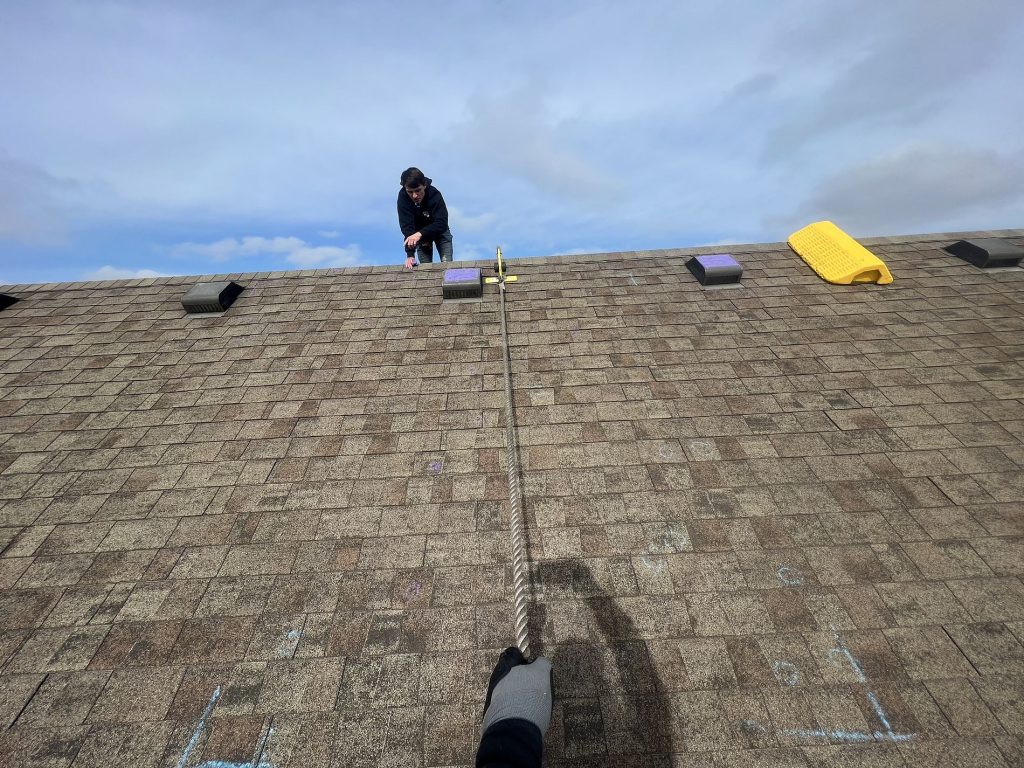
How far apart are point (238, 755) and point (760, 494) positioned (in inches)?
223

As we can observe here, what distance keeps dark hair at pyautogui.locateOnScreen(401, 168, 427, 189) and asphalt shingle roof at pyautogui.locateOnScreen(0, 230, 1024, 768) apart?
3684mm

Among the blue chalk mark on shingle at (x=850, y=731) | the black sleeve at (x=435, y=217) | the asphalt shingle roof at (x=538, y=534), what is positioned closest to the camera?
the blue chalk mark on shingle at (x=850, y=731)

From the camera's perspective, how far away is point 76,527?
16.1ft

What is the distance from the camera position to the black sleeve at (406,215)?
10.2 metres

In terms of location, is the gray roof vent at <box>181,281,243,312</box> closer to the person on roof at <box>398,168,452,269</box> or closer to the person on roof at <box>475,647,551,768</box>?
the person on roof at <box>398,168,452,269</box>

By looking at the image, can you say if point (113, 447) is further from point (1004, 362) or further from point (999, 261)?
point (999, 261)

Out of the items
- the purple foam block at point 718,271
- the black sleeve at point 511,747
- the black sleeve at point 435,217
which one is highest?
the black sleeve at point 435,217

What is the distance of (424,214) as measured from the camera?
10516 mm

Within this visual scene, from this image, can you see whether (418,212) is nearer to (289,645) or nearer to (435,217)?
(435,217)

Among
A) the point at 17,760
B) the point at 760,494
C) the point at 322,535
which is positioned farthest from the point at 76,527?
the point at 760,494

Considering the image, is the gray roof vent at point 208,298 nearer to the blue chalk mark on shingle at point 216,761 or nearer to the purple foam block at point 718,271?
the blue chalk mark on shingle at point 216,761

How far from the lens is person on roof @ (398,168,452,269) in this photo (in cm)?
966

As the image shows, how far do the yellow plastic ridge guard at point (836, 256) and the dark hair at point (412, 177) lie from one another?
9.02 m

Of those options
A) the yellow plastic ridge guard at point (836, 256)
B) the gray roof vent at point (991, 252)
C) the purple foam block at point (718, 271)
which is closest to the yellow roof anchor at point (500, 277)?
the purple foam block at point (718, 271)
